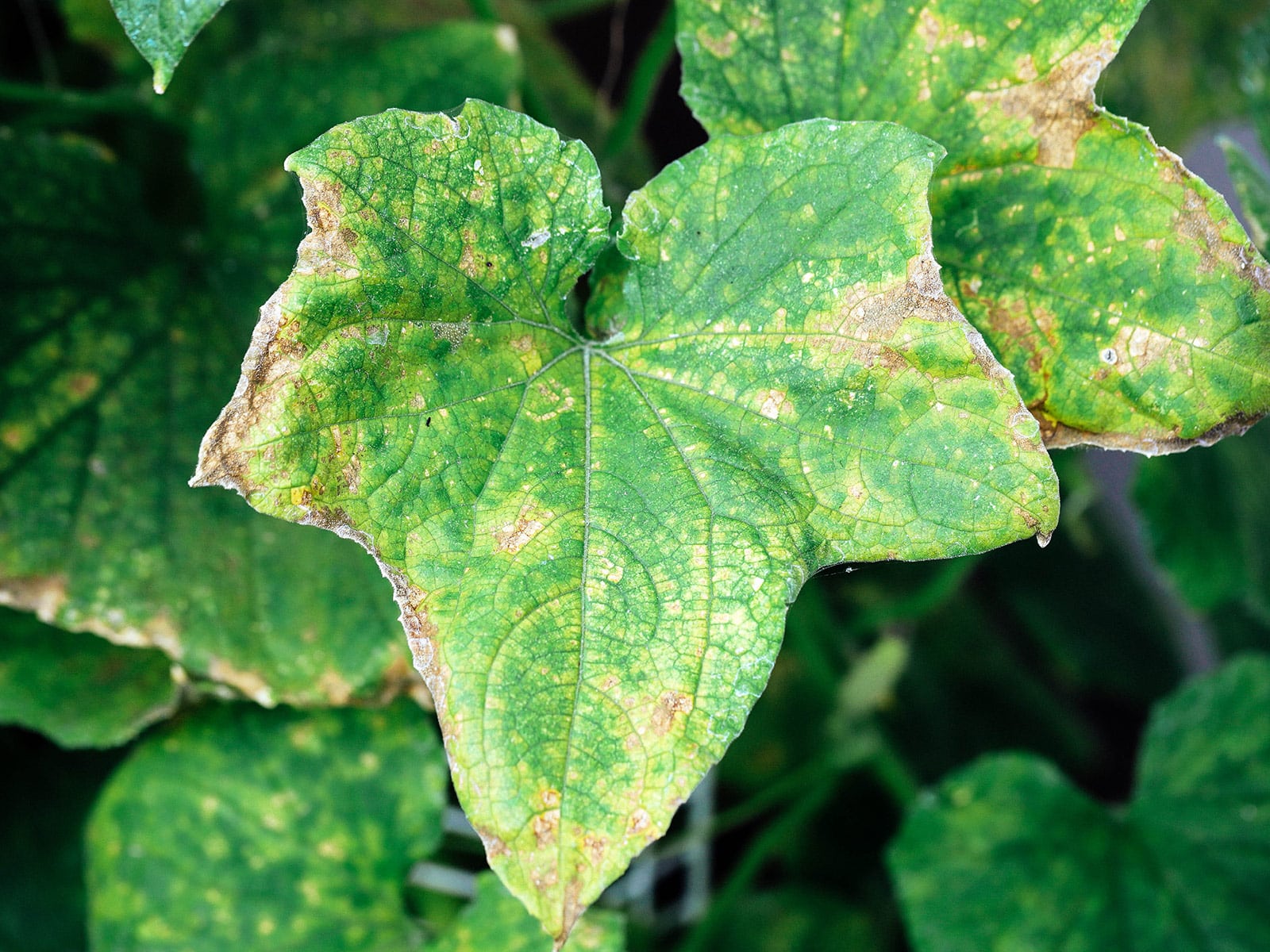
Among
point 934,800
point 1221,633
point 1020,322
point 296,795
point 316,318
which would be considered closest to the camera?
point 316,318

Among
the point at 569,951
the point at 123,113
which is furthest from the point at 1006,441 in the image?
the point at 123,113

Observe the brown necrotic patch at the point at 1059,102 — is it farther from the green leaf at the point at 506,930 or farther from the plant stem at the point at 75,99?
the plant stem at the point at 75,99

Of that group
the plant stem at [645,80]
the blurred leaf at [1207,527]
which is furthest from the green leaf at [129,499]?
the blurred leaf at [1207,527]

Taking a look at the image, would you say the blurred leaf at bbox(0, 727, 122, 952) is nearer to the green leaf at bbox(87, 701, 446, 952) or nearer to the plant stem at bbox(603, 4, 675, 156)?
the green leaf at bbox(87, 701, 446, 952)

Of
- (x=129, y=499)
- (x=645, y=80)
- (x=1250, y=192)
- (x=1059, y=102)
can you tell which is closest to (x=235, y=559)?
(x=129, y=499)

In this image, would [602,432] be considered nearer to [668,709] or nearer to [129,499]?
[668,709]

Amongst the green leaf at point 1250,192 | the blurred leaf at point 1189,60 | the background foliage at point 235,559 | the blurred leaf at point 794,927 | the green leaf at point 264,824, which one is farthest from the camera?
the blurred leaf at point 1189,60

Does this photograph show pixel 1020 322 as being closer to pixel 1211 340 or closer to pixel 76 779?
pixel 1211 340
